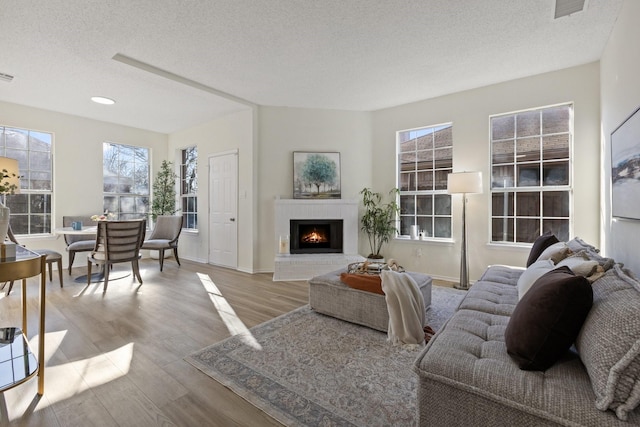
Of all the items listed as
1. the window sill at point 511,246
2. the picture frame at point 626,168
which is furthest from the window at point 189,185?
the picture frame at point 626,168

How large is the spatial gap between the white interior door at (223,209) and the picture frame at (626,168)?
15.4ft

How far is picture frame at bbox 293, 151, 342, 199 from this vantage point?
4.84 meters

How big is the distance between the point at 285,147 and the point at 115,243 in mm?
2773

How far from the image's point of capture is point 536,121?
148 inches

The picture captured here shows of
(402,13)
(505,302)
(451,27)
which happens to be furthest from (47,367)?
(451,27)

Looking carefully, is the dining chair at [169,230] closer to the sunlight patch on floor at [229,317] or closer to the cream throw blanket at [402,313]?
the sunlight patch on floor at [229,317]

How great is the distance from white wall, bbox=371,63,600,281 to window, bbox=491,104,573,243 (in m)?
0.12

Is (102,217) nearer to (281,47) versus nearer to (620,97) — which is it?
(281,47)

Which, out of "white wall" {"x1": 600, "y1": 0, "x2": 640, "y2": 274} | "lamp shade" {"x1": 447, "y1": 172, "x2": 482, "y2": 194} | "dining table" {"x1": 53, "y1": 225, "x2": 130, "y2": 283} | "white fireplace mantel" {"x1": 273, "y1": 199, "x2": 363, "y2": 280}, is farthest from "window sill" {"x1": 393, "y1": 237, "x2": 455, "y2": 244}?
"dining table" {"x1": 53, "y1": 225, "x2": 130, "y2": 283}

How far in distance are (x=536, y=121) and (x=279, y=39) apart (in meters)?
3.34

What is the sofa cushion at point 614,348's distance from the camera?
3.04ft

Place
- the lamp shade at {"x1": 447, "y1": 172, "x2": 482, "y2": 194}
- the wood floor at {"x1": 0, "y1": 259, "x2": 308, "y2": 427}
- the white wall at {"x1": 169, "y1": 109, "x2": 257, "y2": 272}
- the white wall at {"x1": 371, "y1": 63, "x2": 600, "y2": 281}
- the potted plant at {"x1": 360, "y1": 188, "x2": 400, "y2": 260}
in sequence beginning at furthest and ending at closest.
A: the white wall at {"x1": 169, "y1": 109, "x2": 257, "y2": 272}, the potted plant at {"x1": 360, "y1": 188, "x2": 400, "y2": 260}, the lamp shade at {"x1": 447, "y1": 172, "x2": 482, "y2": 194}, the white wall at {"x1": 371, "y1": 63, "x2": 600, "y2": 281}, the wood floor at {"x1": 0, "y1": 259, "x2": 308, "y2": 427}

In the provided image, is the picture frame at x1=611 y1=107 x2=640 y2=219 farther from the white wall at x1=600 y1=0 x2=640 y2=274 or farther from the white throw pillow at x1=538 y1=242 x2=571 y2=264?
the white throw pillow at x1=538 y1=242 x2=571 y2=264

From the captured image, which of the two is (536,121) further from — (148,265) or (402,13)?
(148,265)
